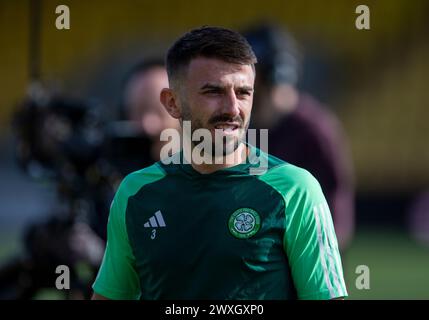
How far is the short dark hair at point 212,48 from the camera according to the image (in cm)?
257

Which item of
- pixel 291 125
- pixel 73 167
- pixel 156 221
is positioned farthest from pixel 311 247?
pixel 291 125

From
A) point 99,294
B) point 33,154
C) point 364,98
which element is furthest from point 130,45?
point 99,294

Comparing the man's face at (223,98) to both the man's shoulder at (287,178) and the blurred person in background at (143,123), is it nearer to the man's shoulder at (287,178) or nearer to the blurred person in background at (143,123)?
the man's shoulder at (287,178)

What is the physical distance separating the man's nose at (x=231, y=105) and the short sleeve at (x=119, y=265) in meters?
0.45

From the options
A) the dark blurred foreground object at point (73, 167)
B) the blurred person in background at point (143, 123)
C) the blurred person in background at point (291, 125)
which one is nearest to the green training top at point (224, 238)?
the blurred person in background at point (143, 123)

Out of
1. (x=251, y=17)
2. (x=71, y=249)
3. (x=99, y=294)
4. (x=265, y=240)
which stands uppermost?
(x=251, y=17)

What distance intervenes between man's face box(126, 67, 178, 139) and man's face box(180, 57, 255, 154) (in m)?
2.07

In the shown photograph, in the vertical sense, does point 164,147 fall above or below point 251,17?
below

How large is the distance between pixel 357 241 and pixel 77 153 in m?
5.17

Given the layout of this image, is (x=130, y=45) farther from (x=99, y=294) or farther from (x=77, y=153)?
(x=99, y=294)

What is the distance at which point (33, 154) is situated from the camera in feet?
16.0

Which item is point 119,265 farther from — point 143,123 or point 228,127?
point 143,123

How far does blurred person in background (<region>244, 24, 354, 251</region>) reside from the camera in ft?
16.9
